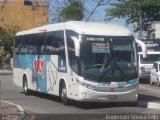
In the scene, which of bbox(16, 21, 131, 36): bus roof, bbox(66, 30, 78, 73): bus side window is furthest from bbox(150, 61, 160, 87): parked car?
bbox(66, 30, 78, 73): bus side window

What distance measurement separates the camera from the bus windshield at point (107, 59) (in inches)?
801

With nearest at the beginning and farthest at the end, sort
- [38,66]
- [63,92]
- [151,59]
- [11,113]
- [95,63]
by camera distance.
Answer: [11,113] → [95,63] → [63,92] → [38,66] → [151,59]

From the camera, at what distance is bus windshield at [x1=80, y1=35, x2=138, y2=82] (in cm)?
2034

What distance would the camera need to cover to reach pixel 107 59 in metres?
20.6

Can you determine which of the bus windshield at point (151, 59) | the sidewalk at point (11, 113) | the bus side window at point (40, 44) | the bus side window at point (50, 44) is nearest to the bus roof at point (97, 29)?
the bus side window at point (50, 44)

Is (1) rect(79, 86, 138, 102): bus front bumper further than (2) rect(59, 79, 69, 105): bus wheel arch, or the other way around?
(2) rect(59, 79, 69, 105): bus wheel arch

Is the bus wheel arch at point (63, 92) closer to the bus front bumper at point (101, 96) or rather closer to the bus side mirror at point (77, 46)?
the bus front bumper at point (101, 96)

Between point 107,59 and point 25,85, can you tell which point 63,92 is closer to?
point 107,59

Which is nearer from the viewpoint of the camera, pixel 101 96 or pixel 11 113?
pixel 11 113

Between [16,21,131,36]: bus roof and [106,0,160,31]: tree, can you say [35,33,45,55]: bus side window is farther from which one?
[106,0,160,31]: tree

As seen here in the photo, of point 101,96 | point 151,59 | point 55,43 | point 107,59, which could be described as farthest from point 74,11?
point 101,96

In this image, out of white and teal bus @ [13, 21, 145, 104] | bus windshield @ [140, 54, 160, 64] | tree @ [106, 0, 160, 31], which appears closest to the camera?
white and teal bus @ [13, 21, 145, 104]

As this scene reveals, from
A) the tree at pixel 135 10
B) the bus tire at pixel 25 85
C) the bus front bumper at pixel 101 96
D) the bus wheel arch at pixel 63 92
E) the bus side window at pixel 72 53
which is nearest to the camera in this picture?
the bus front bumper at pixel 101 96

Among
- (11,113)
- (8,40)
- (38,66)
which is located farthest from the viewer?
(8,40)
